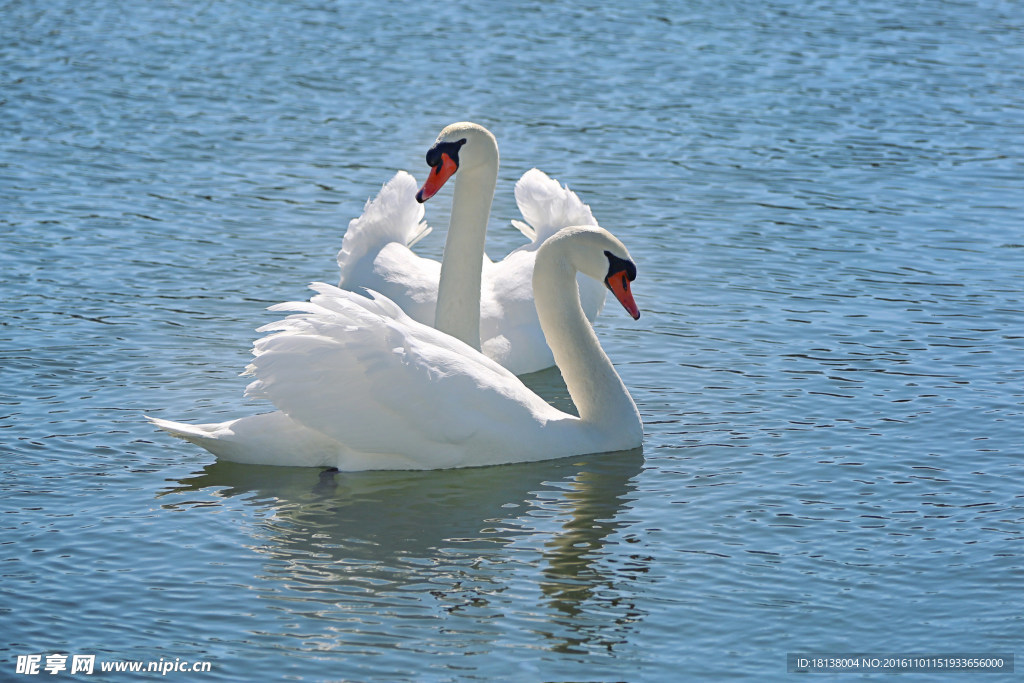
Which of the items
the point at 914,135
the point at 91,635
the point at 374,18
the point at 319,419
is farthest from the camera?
the point at 374,18

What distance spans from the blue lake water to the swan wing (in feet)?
0.97

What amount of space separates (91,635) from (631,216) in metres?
8.49

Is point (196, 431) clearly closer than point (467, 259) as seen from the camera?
Yes

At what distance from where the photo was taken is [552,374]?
11445mm

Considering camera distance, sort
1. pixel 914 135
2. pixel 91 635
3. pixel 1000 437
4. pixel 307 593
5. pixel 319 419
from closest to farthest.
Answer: pixel 91 635, pixel 307 593, pixel 319 419, pixel 1000 437, pixel 914 135

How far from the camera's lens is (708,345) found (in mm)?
11695

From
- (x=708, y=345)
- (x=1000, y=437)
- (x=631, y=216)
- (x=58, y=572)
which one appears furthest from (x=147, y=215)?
(x=1000, y=437)

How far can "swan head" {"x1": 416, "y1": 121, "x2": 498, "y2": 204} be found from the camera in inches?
408

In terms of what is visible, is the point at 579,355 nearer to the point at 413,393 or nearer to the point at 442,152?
the point at 413,393

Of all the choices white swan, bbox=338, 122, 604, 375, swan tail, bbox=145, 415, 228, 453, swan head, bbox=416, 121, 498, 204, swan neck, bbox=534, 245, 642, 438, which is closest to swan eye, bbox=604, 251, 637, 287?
swan neck, bbox=534, 245, 642, 438

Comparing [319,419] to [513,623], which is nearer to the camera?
[513,623]

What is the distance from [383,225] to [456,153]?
5.71ft

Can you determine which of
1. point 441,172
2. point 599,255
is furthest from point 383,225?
point 599,255

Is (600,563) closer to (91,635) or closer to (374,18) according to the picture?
(91,635)
